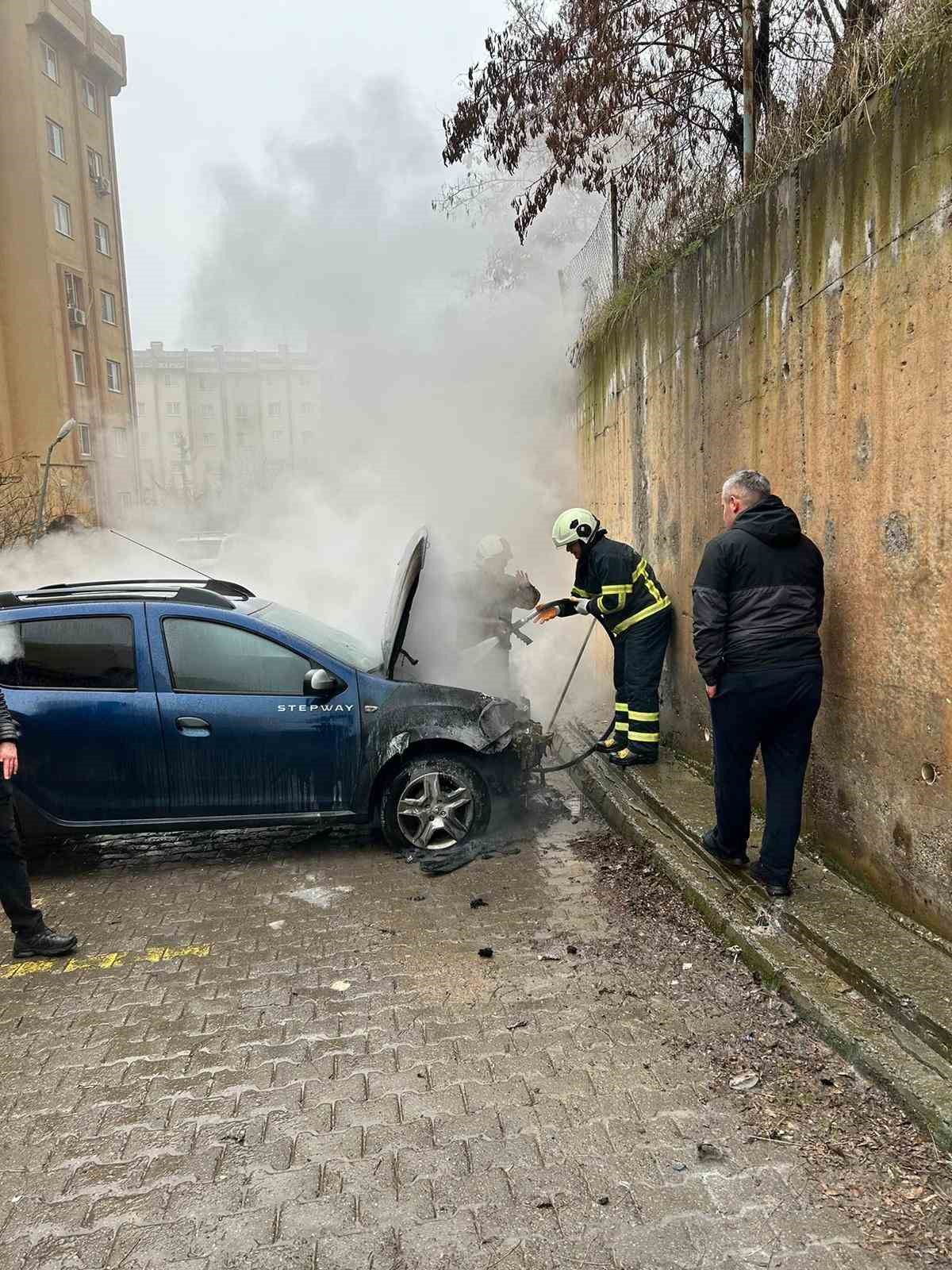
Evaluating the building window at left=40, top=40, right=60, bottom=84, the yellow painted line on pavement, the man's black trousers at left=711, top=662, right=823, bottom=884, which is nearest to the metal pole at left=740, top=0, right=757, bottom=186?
the man's black trousers at left=711, top=662, right=823, bottom=884

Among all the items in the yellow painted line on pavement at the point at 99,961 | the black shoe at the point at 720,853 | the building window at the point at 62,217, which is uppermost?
the building window at the point at 62,217

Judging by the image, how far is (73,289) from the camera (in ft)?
99.7

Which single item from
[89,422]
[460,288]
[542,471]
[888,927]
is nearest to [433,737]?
[888,927]

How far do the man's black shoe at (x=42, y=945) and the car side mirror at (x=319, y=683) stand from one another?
→ 5.73ft

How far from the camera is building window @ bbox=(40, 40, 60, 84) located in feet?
95.8

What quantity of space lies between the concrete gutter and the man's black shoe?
2974 millimetres

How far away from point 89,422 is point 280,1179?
111 ft

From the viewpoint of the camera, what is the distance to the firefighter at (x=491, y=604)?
22.8 ft

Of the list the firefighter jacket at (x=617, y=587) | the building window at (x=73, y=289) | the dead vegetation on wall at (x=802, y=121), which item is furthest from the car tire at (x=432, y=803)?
the building window at (x=73, y=289)

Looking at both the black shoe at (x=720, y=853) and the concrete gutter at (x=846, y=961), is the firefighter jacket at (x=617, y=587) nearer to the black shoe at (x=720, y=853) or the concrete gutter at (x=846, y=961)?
the concrete gutter at (x=846, y=961)

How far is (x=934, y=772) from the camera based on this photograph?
11.0 ft

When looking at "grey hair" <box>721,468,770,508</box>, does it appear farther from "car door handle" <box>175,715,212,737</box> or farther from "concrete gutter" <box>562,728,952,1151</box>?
"car door handle" <box>175,715,212,737</box>

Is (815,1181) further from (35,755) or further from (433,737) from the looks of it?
(35,755)

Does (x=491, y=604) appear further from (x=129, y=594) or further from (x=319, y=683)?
(x=129, y=594)
